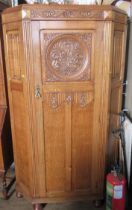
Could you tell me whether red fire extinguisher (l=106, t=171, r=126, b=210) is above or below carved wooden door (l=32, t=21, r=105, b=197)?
below

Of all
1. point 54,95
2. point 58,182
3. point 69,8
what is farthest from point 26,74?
point 58,182

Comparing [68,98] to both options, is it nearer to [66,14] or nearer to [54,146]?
[54,146]

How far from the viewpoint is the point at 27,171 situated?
1693 mm

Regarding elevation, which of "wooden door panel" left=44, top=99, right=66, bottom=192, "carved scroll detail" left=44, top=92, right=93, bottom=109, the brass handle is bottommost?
"wooden door panel" left=44, top=99, right=66, bottom=192

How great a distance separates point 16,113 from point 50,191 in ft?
2.28

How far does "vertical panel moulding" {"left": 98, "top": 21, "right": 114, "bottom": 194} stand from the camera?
1351 millimetres

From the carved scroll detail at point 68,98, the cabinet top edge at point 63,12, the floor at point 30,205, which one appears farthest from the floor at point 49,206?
the cabinet top edge at point 63,12

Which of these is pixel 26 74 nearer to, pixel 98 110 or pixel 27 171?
pixel 98 110

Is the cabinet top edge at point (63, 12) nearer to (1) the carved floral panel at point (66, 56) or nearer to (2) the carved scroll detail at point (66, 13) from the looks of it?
(2) the carved scroll detail at point (66, 13)

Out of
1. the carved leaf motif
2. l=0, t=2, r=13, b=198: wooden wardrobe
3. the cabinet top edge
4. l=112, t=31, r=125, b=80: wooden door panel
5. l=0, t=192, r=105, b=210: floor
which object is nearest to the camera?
the cabinet top edge

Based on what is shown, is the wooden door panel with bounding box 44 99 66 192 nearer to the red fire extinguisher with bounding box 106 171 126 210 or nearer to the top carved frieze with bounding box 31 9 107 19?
the red fire extinguisher with bounding box 106 171 126 210

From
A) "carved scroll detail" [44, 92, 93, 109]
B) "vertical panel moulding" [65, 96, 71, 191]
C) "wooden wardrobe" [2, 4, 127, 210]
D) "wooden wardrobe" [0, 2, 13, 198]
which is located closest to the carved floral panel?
"wooden wardrobe" [2, 4, 127, 210]

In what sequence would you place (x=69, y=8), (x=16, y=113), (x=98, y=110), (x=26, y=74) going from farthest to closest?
1. (x=16, y=113)
2. (x=98, y=110)
3. (x=26, y=74)
4. (x=69, y=8)

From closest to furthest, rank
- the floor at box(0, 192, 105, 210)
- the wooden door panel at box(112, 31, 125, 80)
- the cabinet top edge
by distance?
the cabinet top edge, the wooden door panel at box(112, 31, 125, 80), the floor at box(0, 192, 105, 210)
